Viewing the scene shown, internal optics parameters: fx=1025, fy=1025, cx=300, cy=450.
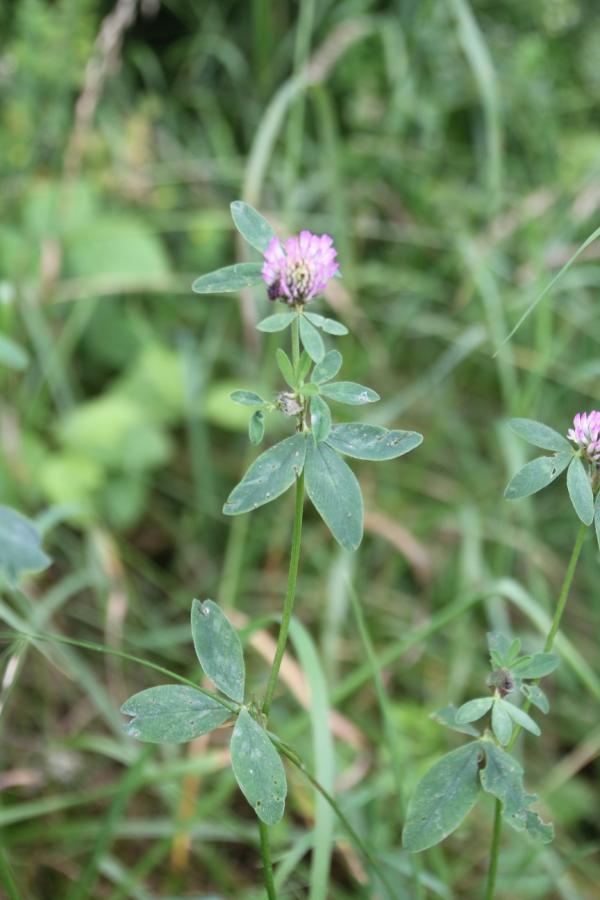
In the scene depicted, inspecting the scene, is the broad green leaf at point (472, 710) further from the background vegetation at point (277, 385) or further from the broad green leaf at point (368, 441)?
the background vegetation at point (277, 385)

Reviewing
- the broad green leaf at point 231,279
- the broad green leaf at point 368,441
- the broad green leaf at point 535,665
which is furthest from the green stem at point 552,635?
the broad green leaf at point 231,279

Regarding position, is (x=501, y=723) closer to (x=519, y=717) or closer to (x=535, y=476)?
(x=519, y=717)

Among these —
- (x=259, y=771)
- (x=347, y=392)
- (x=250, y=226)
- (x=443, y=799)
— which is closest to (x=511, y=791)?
(x=443, y=799)

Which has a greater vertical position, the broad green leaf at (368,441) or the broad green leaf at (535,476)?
the broad green leaf at (368,441)

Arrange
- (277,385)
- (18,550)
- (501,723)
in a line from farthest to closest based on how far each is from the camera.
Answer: (277,385), (501,723), (18,550)

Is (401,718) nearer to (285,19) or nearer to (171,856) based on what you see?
(171,856)

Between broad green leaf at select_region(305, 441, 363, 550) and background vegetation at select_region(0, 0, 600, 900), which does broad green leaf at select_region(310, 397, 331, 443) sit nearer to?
broad green leaf at select_region(305, 441, 363, 550)
